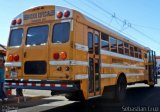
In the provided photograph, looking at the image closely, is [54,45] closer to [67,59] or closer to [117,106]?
[67,59]

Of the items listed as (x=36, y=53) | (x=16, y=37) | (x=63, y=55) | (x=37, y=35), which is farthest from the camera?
(x=16, y=37)

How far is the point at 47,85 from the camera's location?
9.34 meters

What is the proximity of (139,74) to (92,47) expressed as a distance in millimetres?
7689

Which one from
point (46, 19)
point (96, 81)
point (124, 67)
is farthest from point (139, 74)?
point (46, 19)

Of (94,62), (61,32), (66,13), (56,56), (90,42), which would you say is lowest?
(94,62)

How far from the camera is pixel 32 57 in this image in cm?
986

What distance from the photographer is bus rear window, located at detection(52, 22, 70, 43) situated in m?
9.36

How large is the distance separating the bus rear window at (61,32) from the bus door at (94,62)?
1028 mm

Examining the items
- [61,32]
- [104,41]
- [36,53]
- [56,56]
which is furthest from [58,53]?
[104,41]

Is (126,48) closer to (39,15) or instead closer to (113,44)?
(113,44)

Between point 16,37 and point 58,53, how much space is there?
200cm

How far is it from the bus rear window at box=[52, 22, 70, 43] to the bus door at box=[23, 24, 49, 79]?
0.29m

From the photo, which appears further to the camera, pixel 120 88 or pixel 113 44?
pixel 120 88

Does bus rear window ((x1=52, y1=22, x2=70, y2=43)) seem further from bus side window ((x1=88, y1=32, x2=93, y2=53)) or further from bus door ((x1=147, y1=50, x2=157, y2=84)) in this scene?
bus door ((x1=147, y1=50, x2=157, y2=84))
